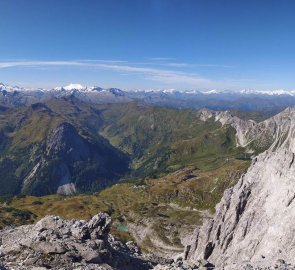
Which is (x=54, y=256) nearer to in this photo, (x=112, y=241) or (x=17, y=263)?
(x=17, y=263)

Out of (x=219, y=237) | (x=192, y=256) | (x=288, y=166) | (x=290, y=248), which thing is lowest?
(x=192, y=256)

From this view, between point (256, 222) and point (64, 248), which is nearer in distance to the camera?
point (64, 248)

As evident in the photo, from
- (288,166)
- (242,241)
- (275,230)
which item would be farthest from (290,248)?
(288,166)

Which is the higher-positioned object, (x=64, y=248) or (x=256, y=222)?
(x=64, y=248)

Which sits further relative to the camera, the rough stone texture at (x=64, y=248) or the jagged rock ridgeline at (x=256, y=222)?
the jagged rock ridgeline at (x=256, y=222)
